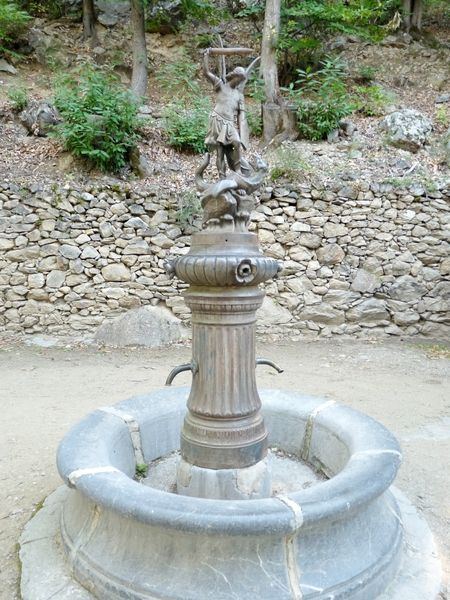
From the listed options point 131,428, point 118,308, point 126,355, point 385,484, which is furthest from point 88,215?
point 385,484

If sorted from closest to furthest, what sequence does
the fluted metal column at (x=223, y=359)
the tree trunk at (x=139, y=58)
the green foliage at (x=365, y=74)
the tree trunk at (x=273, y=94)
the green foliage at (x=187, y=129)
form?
the fluted metal column at (x=223, y=359)
the green foliage at (x=187, y=129)
the tree trunk at (x=273, y=94)
the tree trunk at (x=139, y=58)
the green foliage at (x=365, y=74)

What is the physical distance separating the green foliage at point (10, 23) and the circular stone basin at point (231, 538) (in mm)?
11011

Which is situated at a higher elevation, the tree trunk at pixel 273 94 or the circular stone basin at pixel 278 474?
the tree trunk at pixel 273 94

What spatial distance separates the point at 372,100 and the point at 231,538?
33.5 ft

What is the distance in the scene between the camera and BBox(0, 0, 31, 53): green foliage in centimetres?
955

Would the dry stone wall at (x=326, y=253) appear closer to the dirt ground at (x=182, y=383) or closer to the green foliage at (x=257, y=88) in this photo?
the dirt ground at (x=182, y=383)

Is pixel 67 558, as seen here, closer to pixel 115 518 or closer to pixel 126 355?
pixel 115 518

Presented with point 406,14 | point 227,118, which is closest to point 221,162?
point 227,118

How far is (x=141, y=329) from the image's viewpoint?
6.80 meters

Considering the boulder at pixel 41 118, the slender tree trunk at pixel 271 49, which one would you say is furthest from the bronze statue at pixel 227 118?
the slender tree trunk at pixel 271 49

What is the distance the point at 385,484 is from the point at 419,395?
128 inches

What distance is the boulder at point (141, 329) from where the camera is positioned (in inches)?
266

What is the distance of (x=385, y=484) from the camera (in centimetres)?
184

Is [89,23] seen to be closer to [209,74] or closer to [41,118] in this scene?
[41,118]
